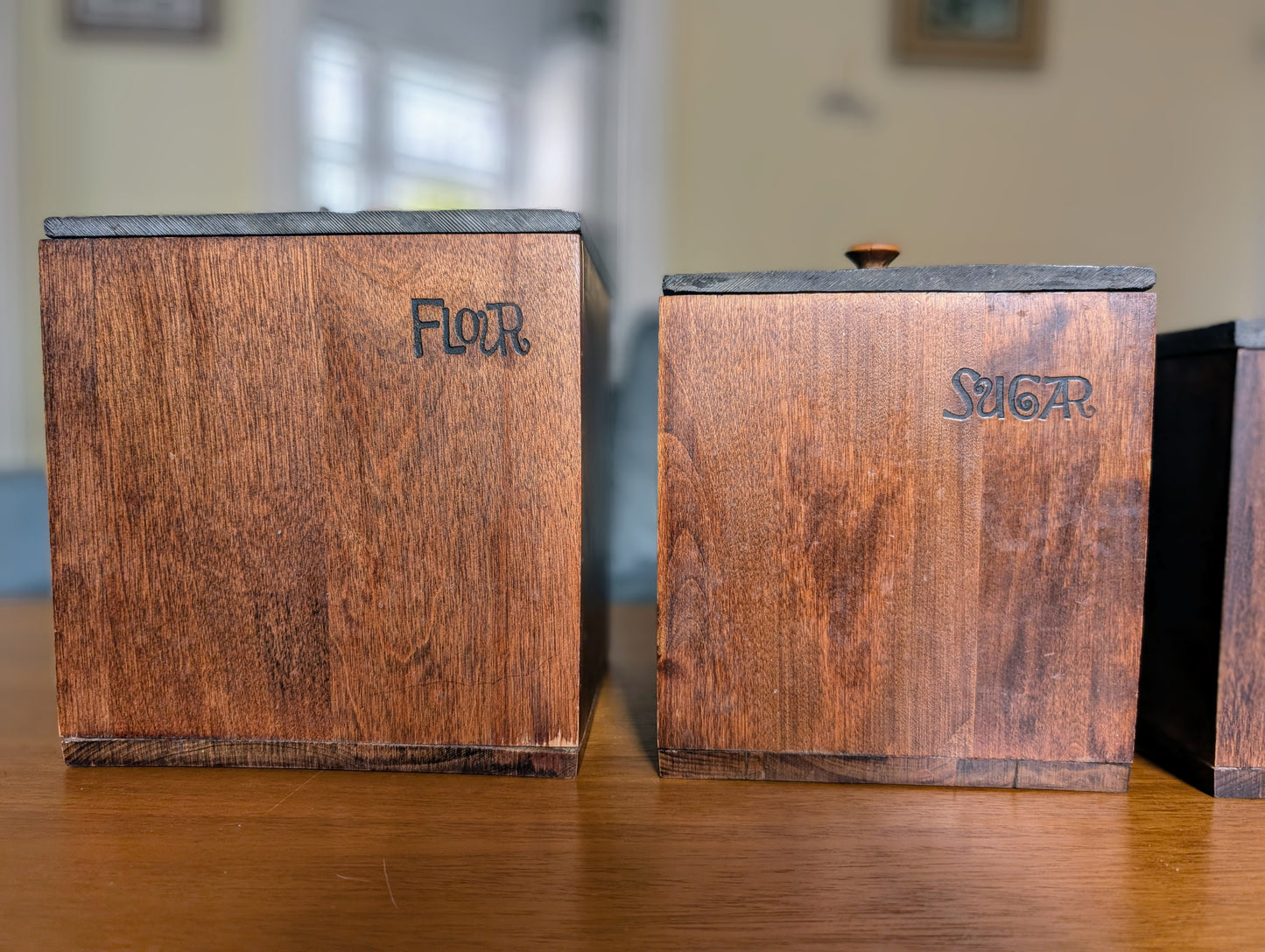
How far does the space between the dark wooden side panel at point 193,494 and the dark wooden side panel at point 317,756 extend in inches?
0.5

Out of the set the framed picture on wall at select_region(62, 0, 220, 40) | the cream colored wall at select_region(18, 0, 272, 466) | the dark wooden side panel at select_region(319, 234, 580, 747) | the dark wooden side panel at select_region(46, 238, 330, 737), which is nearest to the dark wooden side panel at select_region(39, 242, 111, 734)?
the dark wooden side panel at select_region(46, 238, 330, 737)

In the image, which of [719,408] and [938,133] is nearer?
[719,408]

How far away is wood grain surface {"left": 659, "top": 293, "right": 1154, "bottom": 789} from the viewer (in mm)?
563

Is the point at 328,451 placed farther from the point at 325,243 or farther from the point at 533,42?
the point at 533,42

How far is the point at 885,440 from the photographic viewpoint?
0.57 meters

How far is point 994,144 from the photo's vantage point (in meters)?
1.17

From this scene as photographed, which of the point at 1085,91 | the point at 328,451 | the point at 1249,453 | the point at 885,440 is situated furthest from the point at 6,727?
the point at 1085,91

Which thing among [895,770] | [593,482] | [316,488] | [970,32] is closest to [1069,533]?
[895,770]

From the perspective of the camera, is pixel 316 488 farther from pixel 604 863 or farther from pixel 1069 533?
pixel 1069 533

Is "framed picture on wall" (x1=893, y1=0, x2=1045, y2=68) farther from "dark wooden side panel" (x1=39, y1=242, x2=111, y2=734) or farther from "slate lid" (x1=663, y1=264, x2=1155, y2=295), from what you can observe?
"dark wooden side panel" (x1=39, y1=242, x2=111, y2=734)

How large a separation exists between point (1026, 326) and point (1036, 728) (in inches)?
12.0

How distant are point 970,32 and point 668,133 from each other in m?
0.48

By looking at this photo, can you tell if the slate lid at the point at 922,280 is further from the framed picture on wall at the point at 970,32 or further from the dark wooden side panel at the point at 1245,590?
the framed picture on wall at the point at 970,32

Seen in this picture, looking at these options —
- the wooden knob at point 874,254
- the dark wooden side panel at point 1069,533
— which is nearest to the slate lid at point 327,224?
the wooden knob at point 874,254
